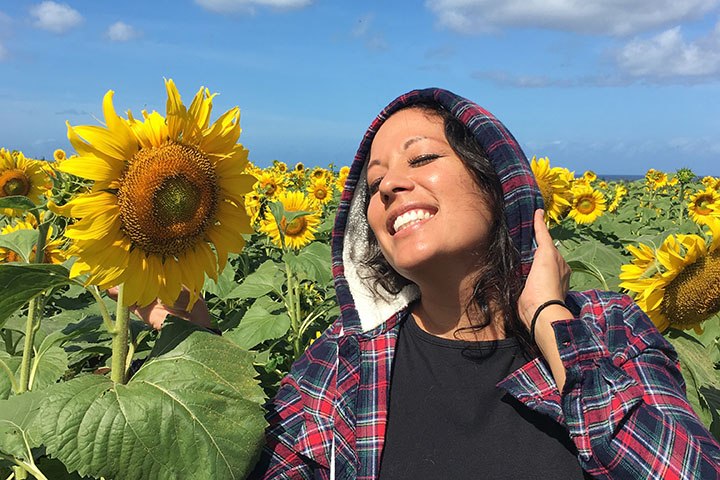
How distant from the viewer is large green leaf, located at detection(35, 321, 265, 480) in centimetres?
111

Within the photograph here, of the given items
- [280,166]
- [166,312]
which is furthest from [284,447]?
[280,166]

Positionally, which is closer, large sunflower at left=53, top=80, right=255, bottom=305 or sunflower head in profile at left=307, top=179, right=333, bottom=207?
large sunflower at left=53, top=80, right=255, bottom=305

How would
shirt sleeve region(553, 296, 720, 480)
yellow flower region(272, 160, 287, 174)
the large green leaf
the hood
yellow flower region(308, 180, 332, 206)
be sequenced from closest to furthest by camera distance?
the large green leaf → shirt sleeve region(553, 296, 720, 480) → the hood → yellow flower region(308, 180, 332, 206) → yellow flower region(272, 160, 287, 174)

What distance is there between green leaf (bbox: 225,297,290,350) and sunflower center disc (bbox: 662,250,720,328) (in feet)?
5.62

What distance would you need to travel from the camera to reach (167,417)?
1.16 m

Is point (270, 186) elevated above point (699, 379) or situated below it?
above

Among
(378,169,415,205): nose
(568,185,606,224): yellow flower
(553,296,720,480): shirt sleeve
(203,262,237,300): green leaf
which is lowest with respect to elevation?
(203,262,237,300): green leaf

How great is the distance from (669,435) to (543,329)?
14.5 inches

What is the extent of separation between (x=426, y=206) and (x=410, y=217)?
0.18 ft

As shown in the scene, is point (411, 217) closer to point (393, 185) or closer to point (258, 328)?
point (393, 185)

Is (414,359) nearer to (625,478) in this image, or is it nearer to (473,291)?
(473,291)

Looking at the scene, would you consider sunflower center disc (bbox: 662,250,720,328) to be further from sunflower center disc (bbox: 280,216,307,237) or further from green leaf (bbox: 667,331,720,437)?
sunflower center disc (bbox: 280,216,307,237)

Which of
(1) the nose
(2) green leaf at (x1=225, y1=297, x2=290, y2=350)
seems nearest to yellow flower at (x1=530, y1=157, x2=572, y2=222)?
(2) green leaf at (x1=225, y1=297, x2=290, y2=350)

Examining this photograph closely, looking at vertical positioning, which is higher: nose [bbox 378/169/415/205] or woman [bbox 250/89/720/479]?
nose [bbox 378/169/415/205]
